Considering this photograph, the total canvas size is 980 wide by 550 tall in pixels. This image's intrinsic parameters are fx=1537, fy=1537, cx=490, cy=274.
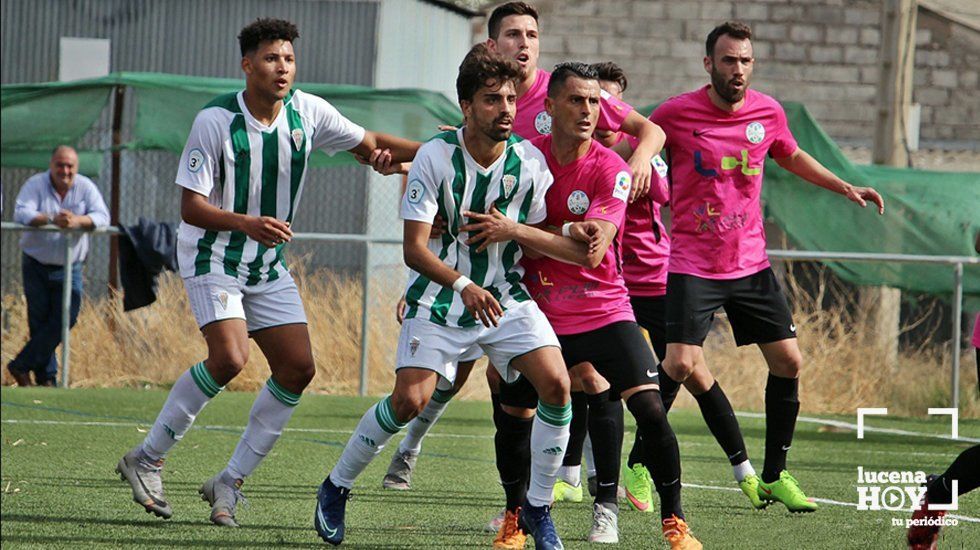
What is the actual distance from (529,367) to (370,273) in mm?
7939

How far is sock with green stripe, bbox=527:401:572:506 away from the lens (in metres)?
5.99

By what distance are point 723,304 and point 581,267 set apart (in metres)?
1.68

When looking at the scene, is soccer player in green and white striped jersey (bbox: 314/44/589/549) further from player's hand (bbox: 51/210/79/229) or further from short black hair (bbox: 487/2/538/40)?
player's hand (bbox: 51/210/79/229)

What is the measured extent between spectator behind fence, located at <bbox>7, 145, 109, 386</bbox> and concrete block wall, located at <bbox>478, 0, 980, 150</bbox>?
12164mm

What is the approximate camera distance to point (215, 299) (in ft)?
21.3

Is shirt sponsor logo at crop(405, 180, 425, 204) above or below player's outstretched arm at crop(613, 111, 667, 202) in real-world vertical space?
below

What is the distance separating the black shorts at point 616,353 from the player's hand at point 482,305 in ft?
1.78

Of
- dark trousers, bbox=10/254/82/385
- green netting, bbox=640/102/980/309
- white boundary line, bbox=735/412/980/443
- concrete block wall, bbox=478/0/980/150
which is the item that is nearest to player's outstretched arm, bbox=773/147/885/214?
white boundary line, bbox=735/412/980/443

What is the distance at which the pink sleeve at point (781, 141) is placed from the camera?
7832mm

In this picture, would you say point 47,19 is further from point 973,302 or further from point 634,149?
point 634,149

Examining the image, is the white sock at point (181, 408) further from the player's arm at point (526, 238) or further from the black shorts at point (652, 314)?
the black shorts at point (652, 314)

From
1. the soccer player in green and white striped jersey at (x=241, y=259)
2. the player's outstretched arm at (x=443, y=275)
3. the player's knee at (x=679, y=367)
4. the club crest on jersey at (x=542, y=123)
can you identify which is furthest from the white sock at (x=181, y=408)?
the player's knee at (x=679, y=367)

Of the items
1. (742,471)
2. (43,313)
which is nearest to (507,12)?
(742,471)

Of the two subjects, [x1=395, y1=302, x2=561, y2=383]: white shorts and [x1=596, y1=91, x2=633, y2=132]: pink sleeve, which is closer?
[x1=395, y1=302, x2=561, y2=383]: white shorts
